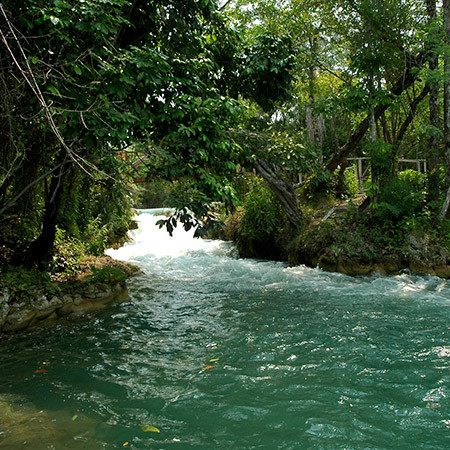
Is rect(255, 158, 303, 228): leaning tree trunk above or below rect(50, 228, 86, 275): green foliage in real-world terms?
above

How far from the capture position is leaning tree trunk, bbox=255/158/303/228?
10969mm

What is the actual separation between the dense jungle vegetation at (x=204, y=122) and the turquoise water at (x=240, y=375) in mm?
1729

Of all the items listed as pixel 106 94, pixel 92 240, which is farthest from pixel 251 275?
pixel 106 94

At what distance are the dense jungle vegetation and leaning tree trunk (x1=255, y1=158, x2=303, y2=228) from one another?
44 mm

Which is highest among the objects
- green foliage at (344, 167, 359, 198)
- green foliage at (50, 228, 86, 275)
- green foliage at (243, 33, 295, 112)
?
green foliage at (243, 33, 295, 112)

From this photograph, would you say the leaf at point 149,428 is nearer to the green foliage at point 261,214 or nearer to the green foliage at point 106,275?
the green foliage at point 106,275

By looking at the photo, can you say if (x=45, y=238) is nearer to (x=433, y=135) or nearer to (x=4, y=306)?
(x=4, y=306)

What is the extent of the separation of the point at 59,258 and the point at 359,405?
6281mm

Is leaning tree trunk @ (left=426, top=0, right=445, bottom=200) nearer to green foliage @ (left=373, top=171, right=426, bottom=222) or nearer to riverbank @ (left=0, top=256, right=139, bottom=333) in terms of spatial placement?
green foliage @ (left=373, top=171, right=426, bottom=222)

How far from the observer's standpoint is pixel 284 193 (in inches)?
445

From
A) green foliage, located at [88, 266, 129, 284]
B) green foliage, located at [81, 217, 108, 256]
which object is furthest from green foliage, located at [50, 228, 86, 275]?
green foliage, located at [81, 217, 108, 256]

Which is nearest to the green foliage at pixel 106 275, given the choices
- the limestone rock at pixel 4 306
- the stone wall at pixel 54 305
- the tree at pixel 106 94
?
the stone wall at pixel 54 305

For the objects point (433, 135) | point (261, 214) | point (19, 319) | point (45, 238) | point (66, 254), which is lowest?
point (19, 319)

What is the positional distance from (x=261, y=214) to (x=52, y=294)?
24.6 feet
